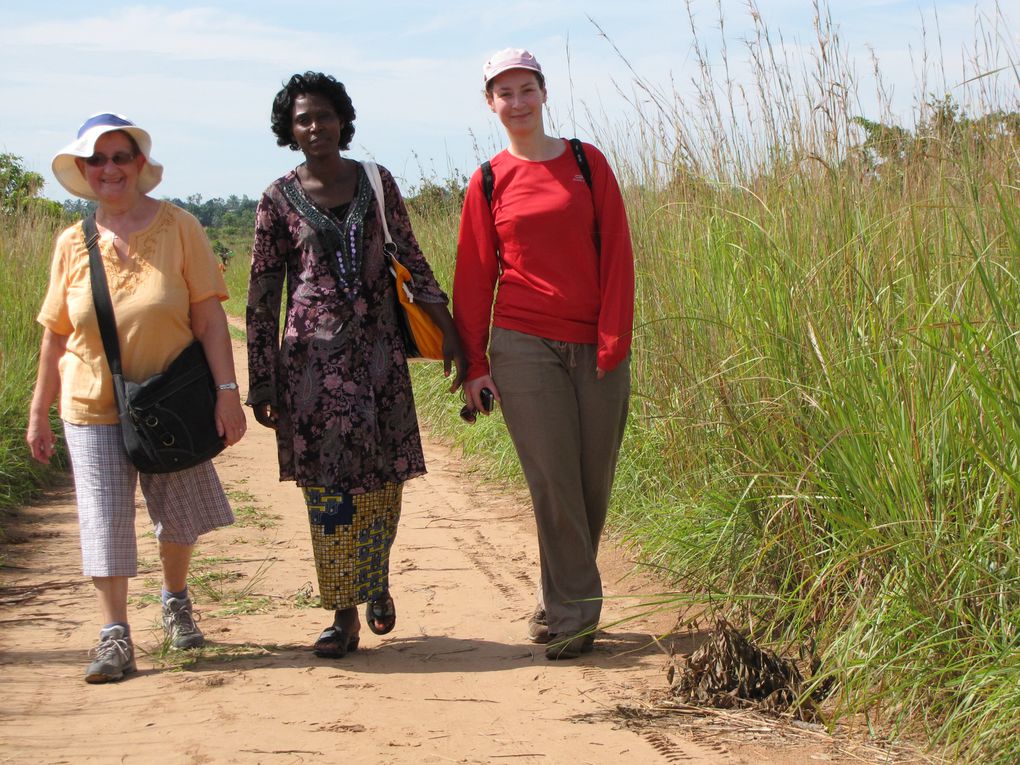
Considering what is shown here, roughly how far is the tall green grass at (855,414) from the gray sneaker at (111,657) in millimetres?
1952

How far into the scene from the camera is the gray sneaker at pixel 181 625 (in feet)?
14.8

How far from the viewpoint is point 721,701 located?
Result: 3676 mm

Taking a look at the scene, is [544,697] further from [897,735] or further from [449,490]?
[449,490]

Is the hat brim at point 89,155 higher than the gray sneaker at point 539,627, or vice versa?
the hat brim at point 89,155

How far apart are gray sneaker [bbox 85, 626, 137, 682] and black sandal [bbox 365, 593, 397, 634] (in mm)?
882

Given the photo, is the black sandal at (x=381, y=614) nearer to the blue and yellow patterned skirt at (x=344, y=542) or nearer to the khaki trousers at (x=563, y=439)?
the blue and yellow patterned skirt at (x=344, y=542)

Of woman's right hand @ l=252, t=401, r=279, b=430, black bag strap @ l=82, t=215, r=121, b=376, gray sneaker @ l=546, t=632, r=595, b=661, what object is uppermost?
black bag strap @ l=82, t=215, r=121, b=376

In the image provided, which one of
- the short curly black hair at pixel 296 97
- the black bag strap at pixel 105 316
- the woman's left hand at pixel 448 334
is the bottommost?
the woman's left hand at pixel 448 334

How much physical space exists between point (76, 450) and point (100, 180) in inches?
37.8

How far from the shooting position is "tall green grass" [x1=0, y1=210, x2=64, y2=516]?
23.5 ft

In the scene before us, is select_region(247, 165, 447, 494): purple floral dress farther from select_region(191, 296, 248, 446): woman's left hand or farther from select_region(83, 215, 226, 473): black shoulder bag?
select_region(83, 215, 226, 473): black shoulder bag

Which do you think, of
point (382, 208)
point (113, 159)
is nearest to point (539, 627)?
point (382, 208)

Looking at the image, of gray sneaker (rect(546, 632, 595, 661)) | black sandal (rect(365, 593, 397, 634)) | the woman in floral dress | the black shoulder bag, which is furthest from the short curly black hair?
gray sneaker (rect(546, 632, 595, 661))

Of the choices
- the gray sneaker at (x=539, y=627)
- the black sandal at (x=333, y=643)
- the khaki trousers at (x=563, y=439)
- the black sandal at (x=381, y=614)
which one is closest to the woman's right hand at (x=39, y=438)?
the black sandal at (x=333, y=643)
